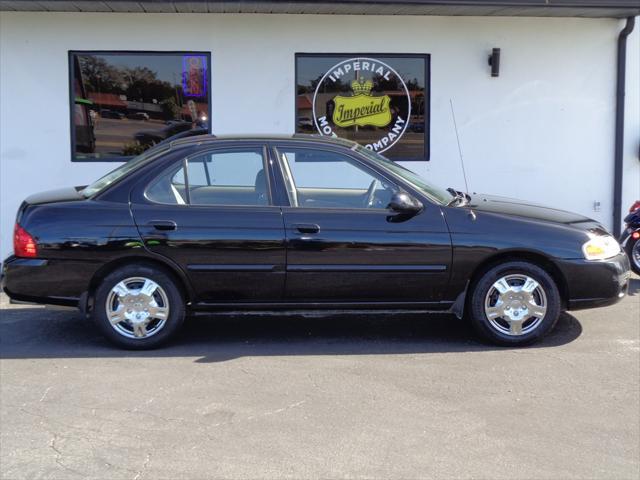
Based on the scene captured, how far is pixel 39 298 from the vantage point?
20.5ft

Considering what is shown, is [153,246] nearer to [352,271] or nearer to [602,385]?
[352,271]

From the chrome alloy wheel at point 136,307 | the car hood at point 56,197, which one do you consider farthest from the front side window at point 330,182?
the car hood at point 56,197

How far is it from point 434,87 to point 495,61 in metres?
0.82

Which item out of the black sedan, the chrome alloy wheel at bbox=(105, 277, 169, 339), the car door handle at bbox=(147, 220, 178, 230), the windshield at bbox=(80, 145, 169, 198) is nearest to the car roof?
the black sedan

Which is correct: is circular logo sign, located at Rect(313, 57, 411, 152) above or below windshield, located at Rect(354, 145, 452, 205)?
above

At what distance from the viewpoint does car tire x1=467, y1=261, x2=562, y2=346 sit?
630 centimetres

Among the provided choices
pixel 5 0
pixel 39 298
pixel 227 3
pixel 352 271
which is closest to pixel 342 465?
pixel 352 271

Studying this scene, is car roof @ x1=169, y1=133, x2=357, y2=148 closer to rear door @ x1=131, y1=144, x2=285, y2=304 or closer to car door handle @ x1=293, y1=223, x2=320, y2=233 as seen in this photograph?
rear door @ x1=131, y1=144, x2=285, y2=304

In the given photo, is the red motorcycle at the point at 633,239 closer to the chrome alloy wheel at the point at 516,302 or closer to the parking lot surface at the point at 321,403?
the parking lot surface at the point at 321,403

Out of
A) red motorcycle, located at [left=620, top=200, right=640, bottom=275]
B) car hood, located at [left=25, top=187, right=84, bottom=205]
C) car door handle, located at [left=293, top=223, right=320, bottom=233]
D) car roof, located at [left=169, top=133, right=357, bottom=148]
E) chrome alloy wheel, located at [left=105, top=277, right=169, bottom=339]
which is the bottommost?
chrome alloy wheel, located at [left=105, top=277, right=169, bottom=339]

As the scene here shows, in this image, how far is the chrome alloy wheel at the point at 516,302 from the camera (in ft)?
20.7

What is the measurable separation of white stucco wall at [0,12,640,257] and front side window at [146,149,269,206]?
361cm

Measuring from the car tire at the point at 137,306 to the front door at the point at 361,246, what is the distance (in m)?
0.93

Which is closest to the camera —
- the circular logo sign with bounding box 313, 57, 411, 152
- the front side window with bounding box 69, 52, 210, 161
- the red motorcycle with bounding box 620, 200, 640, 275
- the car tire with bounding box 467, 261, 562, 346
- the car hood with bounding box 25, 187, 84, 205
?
the car tire with bounding box 467, 261, 562, 346
